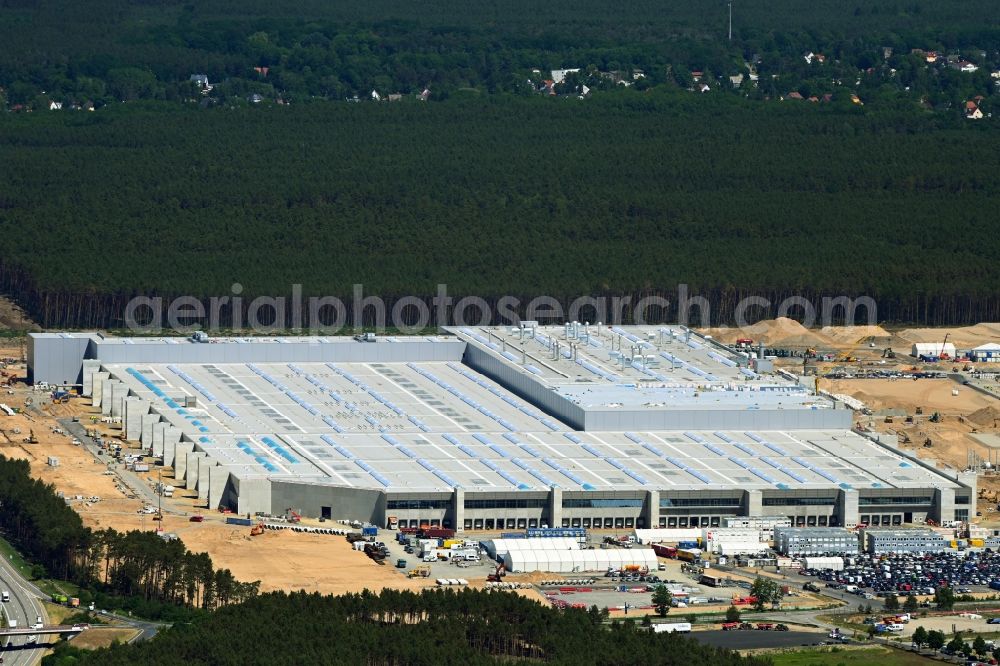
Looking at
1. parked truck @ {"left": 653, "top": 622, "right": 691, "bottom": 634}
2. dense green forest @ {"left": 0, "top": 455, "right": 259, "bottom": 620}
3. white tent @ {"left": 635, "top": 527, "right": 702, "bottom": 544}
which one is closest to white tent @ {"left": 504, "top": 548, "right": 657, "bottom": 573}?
white tent @ {"left": 635, "top": 527, "right": 702, "bottom": 544}

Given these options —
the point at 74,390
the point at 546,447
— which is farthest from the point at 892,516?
the point at 74,390

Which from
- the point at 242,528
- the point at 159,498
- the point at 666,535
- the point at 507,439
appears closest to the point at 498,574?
the point at 666,535

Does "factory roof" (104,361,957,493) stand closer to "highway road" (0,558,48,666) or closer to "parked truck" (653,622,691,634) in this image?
"highway road" (0,558,48,666)

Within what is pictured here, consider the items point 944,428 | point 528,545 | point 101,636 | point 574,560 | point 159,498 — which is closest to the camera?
point 101,636

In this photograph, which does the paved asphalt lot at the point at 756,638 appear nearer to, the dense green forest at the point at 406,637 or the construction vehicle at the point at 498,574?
the dense green forest at the point at 406,637

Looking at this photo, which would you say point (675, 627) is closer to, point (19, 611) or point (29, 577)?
point (19, 611)

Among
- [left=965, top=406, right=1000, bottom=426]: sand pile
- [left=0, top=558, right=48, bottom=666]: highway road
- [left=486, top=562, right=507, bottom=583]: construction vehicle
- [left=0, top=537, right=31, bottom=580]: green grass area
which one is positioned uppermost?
[left=0, top=558, right=48, bottom=666]: highway road
